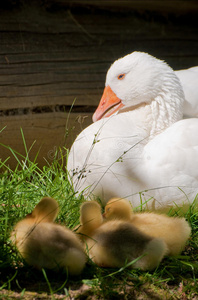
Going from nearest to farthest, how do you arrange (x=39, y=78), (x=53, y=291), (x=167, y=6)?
(x=53, y=291), (x=39, y=78), (x=167, y=6)

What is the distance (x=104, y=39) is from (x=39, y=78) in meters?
0.74

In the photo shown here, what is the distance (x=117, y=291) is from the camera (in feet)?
7.93

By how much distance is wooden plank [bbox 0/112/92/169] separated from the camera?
428 cm

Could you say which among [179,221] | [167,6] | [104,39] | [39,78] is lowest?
[179,221]

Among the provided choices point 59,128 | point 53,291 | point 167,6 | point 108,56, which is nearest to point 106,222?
point 53,291

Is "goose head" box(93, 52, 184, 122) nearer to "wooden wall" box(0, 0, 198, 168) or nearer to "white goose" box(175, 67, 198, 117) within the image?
"white goose" box(175, 67, 198, 117)

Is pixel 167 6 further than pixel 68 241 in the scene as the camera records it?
Yes

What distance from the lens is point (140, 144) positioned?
3.42 m

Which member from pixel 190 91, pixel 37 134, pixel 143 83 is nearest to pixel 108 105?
pixel 143 83

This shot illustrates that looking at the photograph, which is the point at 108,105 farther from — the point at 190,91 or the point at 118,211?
the point at 118,211

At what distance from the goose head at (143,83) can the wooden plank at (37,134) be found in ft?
2.07

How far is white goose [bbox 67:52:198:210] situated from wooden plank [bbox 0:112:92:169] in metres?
0.69

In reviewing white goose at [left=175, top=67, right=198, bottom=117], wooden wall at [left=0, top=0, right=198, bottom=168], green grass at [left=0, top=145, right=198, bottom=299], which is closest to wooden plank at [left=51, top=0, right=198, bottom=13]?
wooden wall at [left=0, top=0, right=198, bottom=168]

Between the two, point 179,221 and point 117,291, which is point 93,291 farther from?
point 179,221
